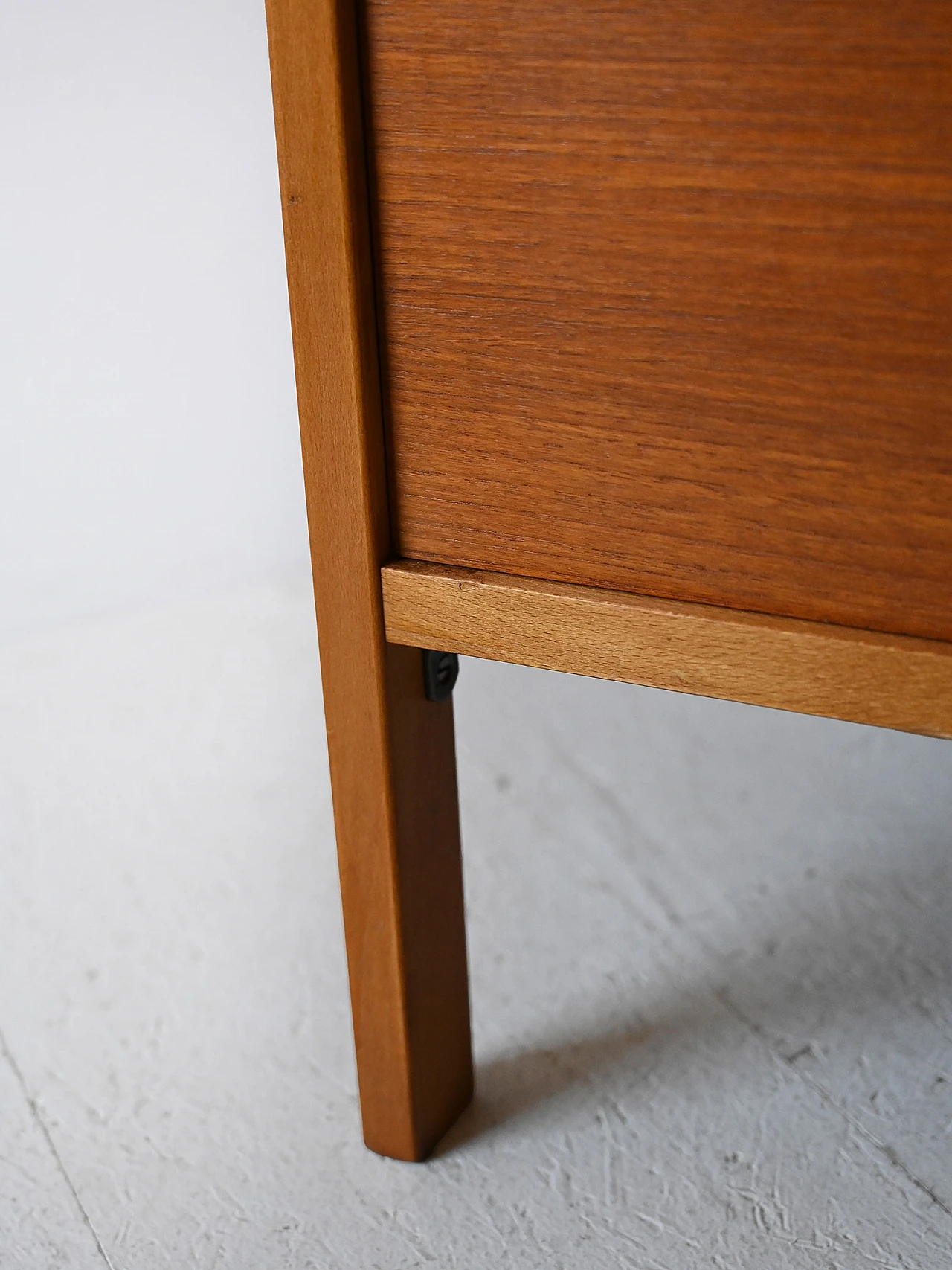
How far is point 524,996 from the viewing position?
37.0 inches

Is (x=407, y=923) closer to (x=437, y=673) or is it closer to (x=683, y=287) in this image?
(x=437, y=673)

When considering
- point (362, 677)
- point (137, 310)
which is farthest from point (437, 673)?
point (137, 310)

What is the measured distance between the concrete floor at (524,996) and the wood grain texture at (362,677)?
0.23 feet

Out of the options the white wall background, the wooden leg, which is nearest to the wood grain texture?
the wooden leg

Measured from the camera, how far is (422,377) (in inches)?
25.3

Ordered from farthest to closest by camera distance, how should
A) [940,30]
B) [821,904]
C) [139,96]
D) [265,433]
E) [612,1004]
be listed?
[265,433]
[139,96]
[821,904]
[612,1004]
[940,30]

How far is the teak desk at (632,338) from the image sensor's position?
534 mm

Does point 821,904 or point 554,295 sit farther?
point 821,904

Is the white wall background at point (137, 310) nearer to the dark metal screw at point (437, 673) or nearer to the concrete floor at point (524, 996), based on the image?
the concrete floor at point (524, 996)

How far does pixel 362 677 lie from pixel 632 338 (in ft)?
0.71

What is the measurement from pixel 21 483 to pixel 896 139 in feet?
5.22

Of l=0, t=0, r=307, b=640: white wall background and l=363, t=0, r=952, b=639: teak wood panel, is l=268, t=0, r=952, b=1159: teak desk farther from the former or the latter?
l=0, t=0, r=307, b=640: white wall background

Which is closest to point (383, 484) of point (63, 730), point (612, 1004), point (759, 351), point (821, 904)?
point (759, 351)

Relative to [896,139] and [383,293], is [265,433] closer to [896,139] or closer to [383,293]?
[383,293]
